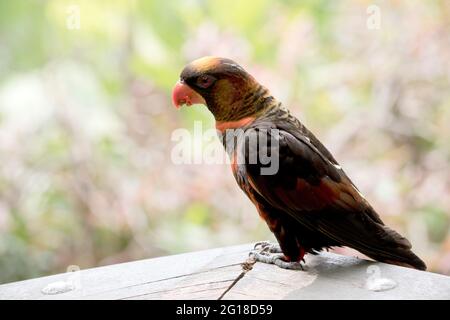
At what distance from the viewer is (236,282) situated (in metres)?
1.99

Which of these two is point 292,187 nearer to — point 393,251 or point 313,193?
point 313,193

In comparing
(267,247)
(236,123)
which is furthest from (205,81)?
(267,247)

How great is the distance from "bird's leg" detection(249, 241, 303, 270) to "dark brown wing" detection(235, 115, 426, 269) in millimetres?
153

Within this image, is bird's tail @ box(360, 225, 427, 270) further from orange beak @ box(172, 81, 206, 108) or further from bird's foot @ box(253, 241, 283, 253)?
orange beak @ box(172, 81, 206, 108)

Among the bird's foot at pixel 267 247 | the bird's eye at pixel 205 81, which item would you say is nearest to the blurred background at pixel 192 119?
the bird's foot at pixel 267 247

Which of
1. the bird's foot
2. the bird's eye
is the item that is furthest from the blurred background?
the bird's eye

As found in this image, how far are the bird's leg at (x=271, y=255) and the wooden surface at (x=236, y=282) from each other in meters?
0.03

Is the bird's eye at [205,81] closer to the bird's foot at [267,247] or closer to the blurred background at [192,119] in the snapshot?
the bird's foot at [267,247]

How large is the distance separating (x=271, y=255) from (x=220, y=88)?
66 cm

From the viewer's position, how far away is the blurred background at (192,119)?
4.02 m

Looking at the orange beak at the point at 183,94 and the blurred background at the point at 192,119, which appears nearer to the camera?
the orange beak at the point at 183,94

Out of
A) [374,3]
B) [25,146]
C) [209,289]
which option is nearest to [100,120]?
[25,146]
